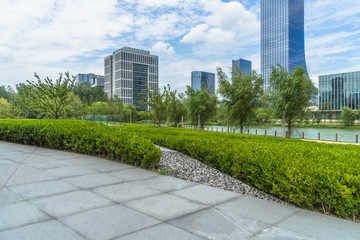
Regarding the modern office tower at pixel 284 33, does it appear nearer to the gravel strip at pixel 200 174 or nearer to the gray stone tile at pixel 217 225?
the gravel strip at pixel 200 174

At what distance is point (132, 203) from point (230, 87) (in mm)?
18477

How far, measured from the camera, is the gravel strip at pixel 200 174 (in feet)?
15.2

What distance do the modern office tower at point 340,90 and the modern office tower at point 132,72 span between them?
A: 78.6m

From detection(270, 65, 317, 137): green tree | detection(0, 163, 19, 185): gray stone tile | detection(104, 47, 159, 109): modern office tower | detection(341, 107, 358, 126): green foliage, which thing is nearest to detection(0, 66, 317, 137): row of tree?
detection(270, 65, 317, 137): green tree

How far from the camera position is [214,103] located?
27.9m

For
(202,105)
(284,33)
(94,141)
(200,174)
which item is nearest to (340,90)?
(284,33)

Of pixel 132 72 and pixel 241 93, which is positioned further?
pixel 132 72

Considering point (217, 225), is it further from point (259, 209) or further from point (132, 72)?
point (132, 72)

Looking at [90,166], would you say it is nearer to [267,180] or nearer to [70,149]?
[70,149]

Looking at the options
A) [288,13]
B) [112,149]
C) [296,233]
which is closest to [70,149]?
[112,149]

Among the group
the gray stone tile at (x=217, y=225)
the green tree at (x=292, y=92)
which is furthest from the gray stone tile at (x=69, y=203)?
the green tree at (x=292, y=92)

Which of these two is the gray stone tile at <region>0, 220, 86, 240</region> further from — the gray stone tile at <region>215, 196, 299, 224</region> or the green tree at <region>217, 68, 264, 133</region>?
the green tree at <region>217, 68, 264, 133</region>

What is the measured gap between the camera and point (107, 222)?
3021 millimetres

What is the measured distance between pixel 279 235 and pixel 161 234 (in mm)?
1359
